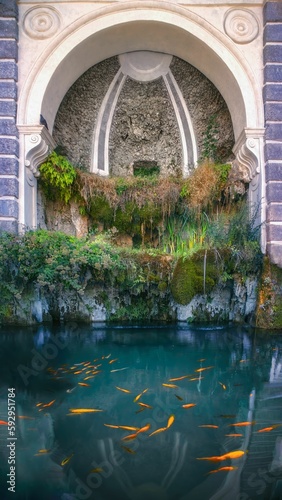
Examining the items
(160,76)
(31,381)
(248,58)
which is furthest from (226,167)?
(31,381)

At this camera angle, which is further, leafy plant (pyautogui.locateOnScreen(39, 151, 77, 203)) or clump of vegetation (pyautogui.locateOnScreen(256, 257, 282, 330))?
leafy plant (pyautogui.locateOnScreen(39, 151, 77, 203))

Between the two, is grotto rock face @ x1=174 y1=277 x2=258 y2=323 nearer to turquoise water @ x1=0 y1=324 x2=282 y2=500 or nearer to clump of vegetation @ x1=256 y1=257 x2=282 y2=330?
clump of vegetation @ x1=256 y1=257 x2=282 y2=330

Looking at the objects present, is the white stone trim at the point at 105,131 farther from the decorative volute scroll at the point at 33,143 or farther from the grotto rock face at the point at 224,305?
the grotto rock face at the point at 224,305

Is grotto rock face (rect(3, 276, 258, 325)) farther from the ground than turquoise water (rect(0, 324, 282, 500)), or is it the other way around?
grotto rock face (rect(3, 276, 258, 325))

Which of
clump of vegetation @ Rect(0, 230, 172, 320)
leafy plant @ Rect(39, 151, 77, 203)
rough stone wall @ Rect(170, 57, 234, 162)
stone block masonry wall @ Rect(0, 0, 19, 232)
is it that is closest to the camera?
clump of vegetation @ Rect(0, 230, 172, 320)

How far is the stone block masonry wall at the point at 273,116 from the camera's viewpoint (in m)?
7.00

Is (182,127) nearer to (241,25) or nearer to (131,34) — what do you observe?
(131,34)

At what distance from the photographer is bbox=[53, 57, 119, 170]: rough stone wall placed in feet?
29.3

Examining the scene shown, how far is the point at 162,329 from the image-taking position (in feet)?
21.3

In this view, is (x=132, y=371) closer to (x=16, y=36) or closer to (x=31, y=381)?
(x=31, y=381)

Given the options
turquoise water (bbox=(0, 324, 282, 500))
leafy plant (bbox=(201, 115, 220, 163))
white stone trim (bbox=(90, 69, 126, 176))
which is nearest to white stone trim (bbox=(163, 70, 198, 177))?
leafy plant (bbox=(201, 115, 220, 163))

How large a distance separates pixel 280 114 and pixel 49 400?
19.2 feet

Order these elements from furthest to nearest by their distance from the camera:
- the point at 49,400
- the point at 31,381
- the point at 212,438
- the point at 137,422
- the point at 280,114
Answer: the point at 280,114 < the point at 31,381 < the point at 49,400 < the point at 137,422 < the point at 212,438

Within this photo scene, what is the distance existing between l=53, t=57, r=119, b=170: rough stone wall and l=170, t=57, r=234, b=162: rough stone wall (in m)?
1.38
